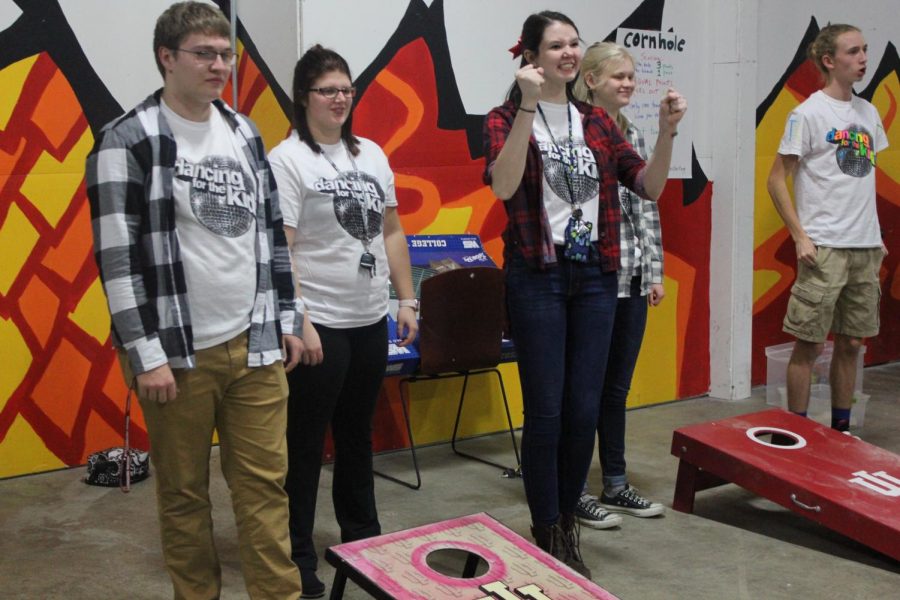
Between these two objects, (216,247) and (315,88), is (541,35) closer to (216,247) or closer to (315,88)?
(315,88)

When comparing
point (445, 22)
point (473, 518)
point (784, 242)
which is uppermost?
point (445, 22)

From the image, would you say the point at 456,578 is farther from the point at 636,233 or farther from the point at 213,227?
the point at 636,233

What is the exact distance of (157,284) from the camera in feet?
7.30

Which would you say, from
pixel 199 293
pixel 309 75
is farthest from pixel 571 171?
pixel 199 293

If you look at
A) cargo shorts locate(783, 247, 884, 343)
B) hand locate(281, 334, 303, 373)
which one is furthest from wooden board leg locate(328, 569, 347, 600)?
cargo shorts locate(783, 247, 884, 343)

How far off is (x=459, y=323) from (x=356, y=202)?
128cm

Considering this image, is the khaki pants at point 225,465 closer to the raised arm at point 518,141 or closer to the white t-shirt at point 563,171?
the raised arm at point 518,141

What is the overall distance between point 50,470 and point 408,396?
1.48 metres

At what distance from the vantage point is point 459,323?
13.0 ft

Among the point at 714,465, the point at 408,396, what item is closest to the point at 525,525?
the point at 714,465

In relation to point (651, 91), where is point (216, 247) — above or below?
below

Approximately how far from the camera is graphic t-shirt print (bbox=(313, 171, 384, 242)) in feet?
9.00

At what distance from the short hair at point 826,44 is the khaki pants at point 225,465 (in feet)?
9.75

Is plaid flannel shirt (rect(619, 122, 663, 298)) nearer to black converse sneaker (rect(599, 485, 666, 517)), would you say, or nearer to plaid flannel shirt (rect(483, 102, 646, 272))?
plaid flannel shirt (rect(483, 102, 646, 272))
